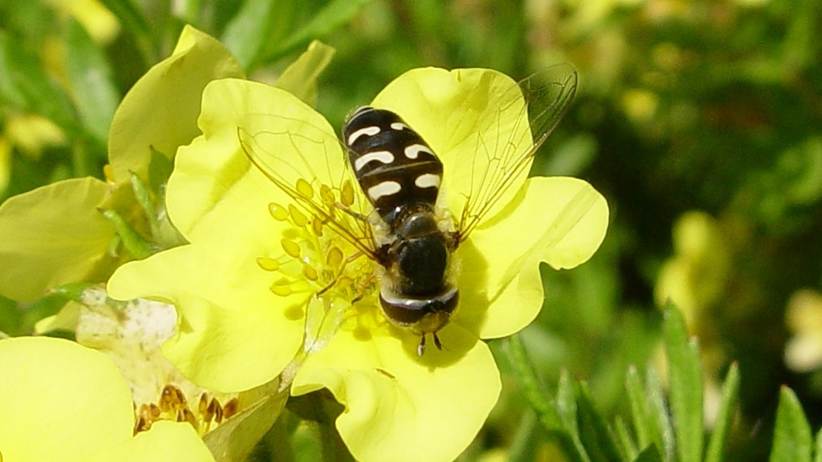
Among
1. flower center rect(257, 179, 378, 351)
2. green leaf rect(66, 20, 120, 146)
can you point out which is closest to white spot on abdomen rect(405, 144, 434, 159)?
flower center rect(257, 179, 378, 351)

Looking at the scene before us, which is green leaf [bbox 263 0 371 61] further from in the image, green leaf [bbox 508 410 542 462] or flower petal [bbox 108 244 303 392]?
green leaf [bbox 508 410 542 462]

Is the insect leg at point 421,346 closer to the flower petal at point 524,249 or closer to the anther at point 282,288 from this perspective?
the flower petal at point 524,249

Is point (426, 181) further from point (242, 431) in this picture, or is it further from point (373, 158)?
point (242, 431)

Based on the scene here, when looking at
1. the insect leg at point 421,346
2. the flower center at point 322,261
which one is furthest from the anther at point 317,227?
the insect leg at point 421,346

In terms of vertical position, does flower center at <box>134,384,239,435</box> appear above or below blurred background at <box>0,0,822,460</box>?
above

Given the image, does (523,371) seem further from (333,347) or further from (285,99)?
(285,99)

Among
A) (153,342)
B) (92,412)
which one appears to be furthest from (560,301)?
(92,412)

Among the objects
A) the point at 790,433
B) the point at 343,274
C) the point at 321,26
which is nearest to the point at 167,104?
the point at 343,274

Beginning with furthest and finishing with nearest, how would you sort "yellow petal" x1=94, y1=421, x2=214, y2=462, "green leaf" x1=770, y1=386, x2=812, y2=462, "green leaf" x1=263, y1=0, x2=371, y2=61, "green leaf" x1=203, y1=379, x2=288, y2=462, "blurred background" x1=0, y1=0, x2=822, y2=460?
"blurred background" x1=0, y1=0, x2=822, y2=460
"green leaf" x1=263, y1=0, x2=371, y2=61
"green leaf" x1=770, y1=386, x2=812, y2=462
"green leaf" x1=203, y1=379, x2=288, y2=462
"yellow petal" x1=94, y1=421, x2=214, y2=462
